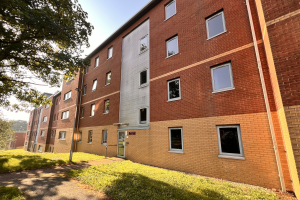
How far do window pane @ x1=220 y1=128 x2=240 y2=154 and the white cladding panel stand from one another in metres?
5.28

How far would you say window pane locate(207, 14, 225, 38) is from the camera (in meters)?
8.11

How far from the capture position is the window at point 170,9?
36.0 feet

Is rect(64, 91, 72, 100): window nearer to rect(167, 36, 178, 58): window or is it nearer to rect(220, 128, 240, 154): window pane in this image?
rect(167, 36, 178, 58): window

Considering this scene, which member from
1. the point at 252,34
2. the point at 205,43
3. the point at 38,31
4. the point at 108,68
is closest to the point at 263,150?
the point at 252,34

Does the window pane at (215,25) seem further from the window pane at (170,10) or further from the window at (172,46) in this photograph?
the window pane at (170,10)

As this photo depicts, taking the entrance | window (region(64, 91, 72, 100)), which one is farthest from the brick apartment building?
window (region(64, 91, 72, 100))

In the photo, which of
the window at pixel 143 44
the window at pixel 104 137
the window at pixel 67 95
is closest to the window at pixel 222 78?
the window at pixel 143 44

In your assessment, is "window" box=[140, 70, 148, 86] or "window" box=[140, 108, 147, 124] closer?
"window" box=[140, 108, 147, 124]

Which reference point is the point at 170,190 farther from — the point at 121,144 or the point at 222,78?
the point at 121,144

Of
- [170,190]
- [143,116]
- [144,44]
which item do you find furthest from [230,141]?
[144,44]

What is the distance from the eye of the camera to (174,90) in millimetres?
9453

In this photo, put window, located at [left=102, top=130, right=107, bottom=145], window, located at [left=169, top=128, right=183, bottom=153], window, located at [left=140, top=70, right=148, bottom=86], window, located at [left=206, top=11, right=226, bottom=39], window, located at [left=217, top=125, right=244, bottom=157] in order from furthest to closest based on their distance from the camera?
window, located at [left=102, top=130, right=107, bottom=145], window, located at [left=140, top=70, right=148, bottom=86], window, located at [left=169, top=128, right=183, bottom=153], window, located at [left=206, top=11, right=226, bottom=39], window, located at [left=217, top=125, right=244, bottom=157]

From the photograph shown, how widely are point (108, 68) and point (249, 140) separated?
14895 millimetres

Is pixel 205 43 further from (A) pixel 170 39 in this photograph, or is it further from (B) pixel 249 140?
(B) pixel 249 140
